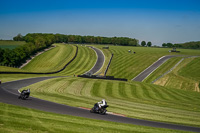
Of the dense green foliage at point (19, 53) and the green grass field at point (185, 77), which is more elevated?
the dense green foliage at point (19, 53)

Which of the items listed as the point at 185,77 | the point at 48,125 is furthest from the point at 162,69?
the point at 48,125

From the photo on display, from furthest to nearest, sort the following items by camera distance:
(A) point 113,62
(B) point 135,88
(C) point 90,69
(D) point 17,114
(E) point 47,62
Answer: (E) point 47,62 → (A) point 113,62 → (C) point 90,69 → (B) point 135,88 → (D) point 17,114

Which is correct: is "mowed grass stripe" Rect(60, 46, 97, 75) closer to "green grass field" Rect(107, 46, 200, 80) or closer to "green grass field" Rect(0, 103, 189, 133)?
"green grass field" Rect(107, 46, 200, 80)

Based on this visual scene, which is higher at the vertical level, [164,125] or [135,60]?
[135,60]

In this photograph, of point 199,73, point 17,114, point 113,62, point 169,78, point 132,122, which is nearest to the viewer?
point 17,114

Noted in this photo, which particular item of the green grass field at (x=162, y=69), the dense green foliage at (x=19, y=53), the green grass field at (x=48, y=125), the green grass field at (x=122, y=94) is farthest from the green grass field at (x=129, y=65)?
the green grass field at (x=48, y=125)

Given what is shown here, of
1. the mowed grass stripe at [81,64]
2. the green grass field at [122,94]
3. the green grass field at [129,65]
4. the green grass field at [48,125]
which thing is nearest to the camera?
the green grass field at [48,125]

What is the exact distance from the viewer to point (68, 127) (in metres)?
16.1

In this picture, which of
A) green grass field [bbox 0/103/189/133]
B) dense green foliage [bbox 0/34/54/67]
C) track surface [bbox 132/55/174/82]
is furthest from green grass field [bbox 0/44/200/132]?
dense green foliage [bbox 0/34/54/67]

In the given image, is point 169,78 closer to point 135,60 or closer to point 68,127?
point 135,60

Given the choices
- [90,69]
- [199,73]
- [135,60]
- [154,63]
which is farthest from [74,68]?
[199,73]

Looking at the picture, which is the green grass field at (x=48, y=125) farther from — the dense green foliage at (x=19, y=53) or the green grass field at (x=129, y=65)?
the dense green foliage at (x=19, y=53)

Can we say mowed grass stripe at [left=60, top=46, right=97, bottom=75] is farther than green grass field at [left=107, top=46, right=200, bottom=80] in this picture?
Yes

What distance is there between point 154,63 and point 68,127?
92.6m
